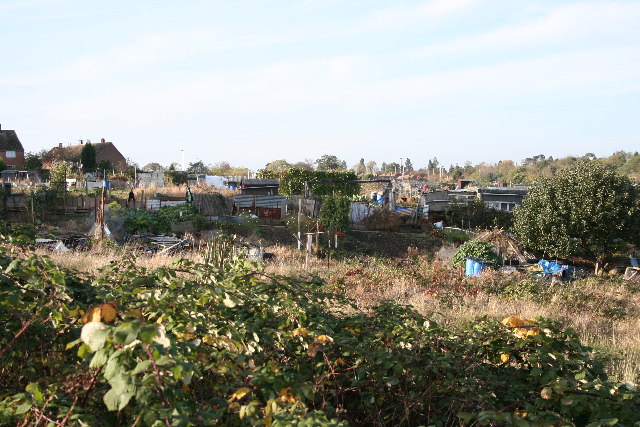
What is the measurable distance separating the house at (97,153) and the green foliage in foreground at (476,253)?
4037 centimetres

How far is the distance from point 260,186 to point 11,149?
28850 mm

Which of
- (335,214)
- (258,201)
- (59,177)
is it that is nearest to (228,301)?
(335,214)

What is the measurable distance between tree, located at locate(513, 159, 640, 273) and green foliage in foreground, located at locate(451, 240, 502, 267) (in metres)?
4.73

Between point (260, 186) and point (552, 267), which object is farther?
point (260, 186)

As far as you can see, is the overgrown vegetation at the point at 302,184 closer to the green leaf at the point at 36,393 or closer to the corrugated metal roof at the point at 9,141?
the corrugated metal roof at the point at 9,141

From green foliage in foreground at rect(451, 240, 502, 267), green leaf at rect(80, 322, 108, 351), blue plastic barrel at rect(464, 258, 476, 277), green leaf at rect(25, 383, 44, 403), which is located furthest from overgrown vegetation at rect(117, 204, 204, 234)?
green leaf at rect(80, 322, 108, 351)

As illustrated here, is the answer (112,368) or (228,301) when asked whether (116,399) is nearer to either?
(112,368)

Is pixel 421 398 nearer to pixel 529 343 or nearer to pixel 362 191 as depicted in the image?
pixel 529 343

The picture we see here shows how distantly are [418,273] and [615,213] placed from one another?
10349 mm

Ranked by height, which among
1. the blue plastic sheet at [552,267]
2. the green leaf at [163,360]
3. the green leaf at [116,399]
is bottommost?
the blue plastic sheet at [552,267]

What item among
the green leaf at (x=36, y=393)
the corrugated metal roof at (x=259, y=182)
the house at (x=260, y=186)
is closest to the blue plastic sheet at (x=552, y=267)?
the green leaf at (x=36, y=393)

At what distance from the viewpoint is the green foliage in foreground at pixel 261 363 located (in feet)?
7.28

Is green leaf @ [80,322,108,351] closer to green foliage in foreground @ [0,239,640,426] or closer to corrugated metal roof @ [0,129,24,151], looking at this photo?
green foliage in foreground @ [0,239,640,426]

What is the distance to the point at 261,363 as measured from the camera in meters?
2.88
